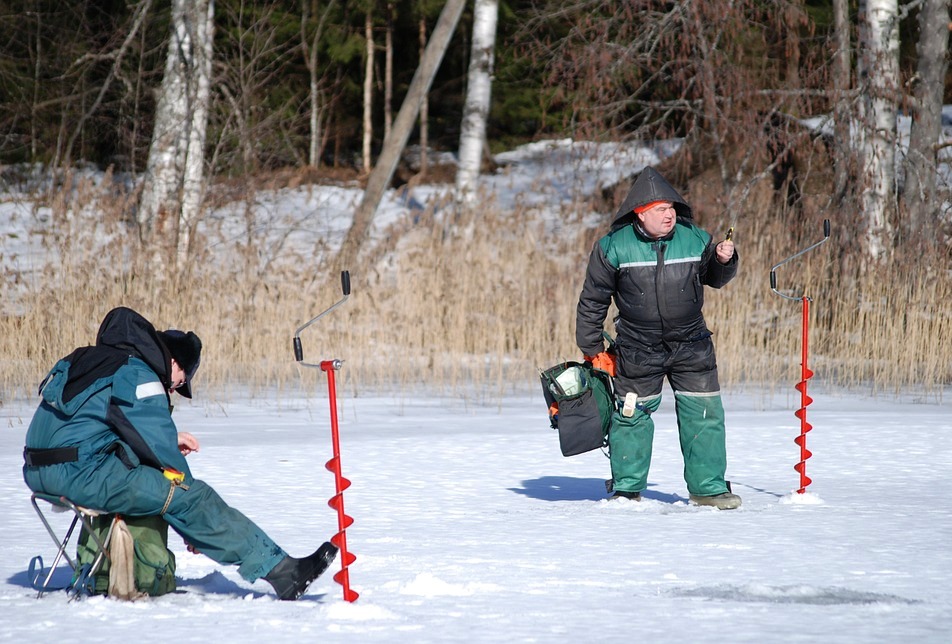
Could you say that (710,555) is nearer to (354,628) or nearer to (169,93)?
(354,628)

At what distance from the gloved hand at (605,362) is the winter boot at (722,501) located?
681 mm

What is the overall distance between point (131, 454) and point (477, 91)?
12692 millimetres

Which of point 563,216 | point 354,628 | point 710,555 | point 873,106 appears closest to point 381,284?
point 563,216

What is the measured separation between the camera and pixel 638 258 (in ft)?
17.5

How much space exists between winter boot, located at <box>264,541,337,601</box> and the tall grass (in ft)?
19.1

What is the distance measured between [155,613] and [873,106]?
32.3ft

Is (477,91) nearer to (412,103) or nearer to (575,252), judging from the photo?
(412,103)

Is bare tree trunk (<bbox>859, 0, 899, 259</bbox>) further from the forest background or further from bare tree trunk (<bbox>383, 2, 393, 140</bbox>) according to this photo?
bare tree trunk (<bbox>383, 2, 393, 140</bbox>)

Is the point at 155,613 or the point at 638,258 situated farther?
the point at 638,258

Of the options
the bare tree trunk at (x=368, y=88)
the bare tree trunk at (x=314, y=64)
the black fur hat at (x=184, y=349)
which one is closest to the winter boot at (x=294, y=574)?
the black fur hat at (x=184, y=349)

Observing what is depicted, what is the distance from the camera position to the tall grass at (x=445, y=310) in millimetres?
Answer: 9750

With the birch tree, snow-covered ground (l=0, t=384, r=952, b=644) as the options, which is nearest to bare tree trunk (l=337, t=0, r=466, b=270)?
the birch tree

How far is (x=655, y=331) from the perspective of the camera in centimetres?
537

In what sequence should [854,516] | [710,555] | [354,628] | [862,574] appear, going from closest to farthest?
[354,628], [862,574], [710,555], [854,516]
